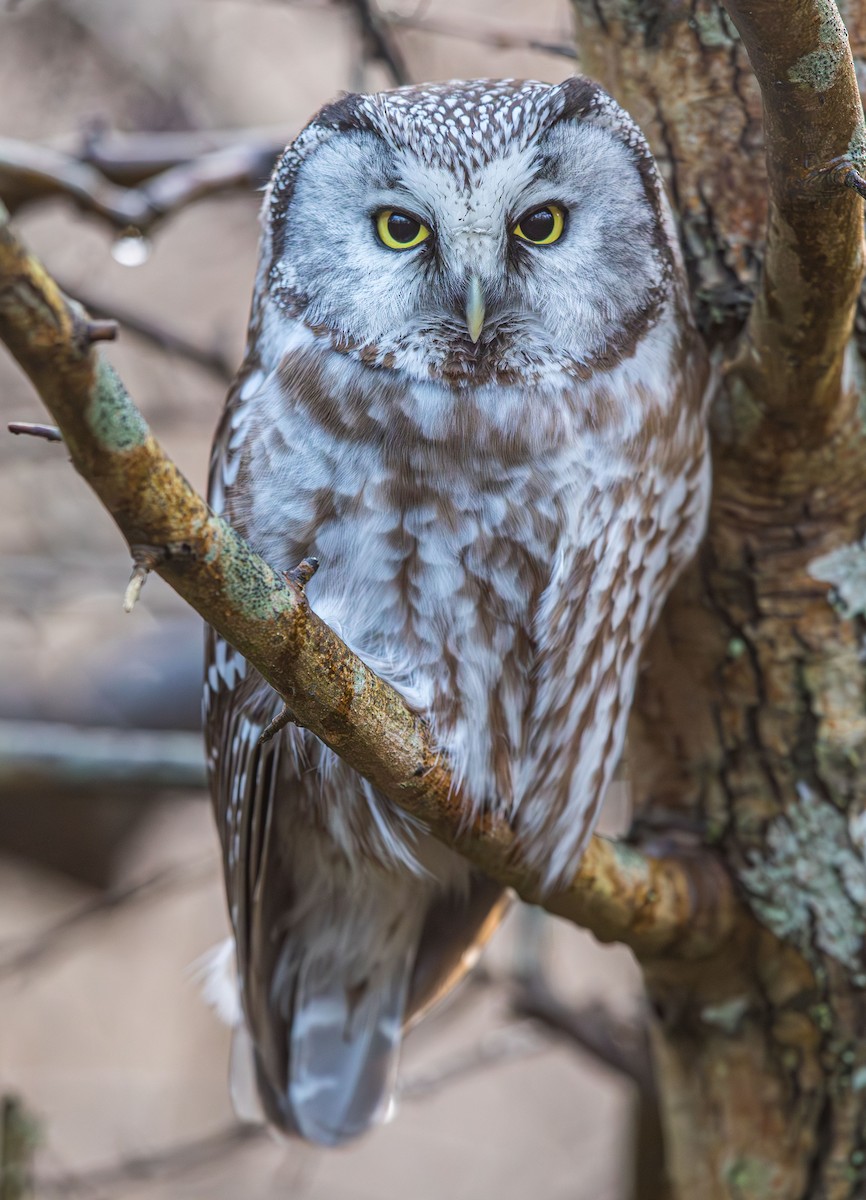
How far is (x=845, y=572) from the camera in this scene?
6.73ft

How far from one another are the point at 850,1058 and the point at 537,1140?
559 cm

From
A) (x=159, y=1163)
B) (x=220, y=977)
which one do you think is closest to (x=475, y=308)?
(x=220, y=977)

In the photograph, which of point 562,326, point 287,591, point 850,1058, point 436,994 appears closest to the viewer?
point 287,591

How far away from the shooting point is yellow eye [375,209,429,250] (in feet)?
6.26

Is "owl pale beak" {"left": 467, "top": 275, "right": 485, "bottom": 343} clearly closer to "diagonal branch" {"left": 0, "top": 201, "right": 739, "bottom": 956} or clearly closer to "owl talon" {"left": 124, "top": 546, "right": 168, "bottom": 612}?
"diagonal branch" {"left": 0, "top": 201, "right": 739, "bottom": 956}

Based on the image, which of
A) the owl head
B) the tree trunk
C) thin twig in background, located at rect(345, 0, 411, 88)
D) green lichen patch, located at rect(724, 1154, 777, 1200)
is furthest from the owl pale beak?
green lichen patch, located at rect(724, 1154, 777, 1200)

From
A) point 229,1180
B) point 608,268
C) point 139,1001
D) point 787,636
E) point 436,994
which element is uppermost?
point 608,268

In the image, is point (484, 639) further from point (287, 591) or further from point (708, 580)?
point (287, 591)

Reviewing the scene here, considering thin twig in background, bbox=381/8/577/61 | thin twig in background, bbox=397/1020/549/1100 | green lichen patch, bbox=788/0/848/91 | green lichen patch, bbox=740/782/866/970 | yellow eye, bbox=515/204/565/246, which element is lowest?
thin twig in background, bbox=397/1020/549/1100

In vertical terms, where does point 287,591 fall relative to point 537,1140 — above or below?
above

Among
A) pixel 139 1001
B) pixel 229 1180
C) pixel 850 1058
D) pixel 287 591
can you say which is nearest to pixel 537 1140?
pixel 229 1180

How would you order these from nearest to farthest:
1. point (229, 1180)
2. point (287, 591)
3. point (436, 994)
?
point (287, 591), point (436, 994), point (229, 1180)

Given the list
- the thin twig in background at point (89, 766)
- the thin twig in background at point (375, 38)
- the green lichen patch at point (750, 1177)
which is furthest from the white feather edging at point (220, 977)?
the thin twig in background at point (375, 38)

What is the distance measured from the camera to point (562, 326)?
6.37 ft
